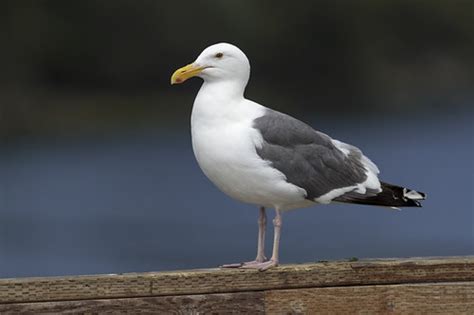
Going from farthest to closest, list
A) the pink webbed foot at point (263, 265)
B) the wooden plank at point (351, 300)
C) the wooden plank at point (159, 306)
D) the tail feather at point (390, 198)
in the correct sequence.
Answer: the tail feather at point (390, 198) → the pink webbed foot at point (263, 265) → the wooden plank at point (351, 300) → the wooden plank at point (159, 306)

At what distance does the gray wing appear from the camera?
388 cm

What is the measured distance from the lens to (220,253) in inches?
408

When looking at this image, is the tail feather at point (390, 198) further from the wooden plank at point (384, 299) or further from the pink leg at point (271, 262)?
the wooden plank at point (384, 299)

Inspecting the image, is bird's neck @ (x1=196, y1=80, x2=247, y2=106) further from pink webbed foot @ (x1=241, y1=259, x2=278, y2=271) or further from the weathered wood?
the weathered wood

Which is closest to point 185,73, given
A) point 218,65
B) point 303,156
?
point 218,65

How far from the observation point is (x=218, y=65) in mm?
3891

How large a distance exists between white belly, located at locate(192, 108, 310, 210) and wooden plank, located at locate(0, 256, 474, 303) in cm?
44

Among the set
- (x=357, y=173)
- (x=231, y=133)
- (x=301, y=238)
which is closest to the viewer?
(x=231, y=133)

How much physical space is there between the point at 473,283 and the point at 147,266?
21.9 feet

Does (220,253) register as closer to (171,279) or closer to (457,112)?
(457,112)

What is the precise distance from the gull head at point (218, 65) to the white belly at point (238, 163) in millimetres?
146

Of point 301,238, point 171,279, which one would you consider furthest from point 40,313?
point 301,238

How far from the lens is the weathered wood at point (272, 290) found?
10.4 feet

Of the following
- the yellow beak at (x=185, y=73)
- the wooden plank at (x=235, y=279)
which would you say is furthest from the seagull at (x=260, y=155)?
the wooden plank at (x=235, y=279)
